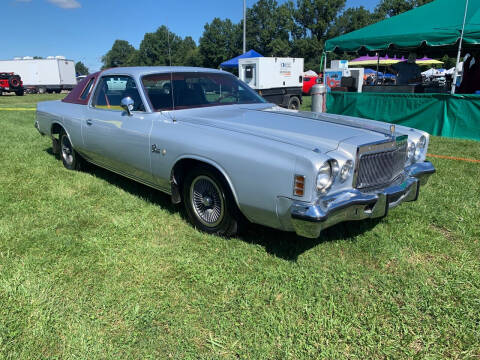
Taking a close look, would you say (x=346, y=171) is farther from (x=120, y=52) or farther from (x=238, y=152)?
(x=120, y=52)

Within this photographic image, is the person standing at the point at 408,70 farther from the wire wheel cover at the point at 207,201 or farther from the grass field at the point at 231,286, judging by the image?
the wire wheel cover at the point at 207,201

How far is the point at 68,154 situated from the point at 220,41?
68.1 m

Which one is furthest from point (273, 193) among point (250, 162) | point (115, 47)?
point (115, 47)

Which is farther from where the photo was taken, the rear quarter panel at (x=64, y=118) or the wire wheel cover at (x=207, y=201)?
the rear quarter panel at (x=64, y=118)

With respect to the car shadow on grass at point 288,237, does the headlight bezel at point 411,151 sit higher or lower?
higher

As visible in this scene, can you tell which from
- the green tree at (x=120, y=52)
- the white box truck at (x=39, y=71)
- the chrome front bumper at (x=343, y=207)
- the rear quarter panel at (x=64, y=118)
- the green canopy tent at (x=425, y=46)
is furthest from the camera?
the green tree at (x=120, y=52)

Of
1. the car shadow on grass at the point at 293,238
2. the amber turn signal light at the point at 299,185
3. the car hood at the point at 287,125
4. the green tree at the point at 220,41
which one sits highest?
the green tree at the point at 220,41

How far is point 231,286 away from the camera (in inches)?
105

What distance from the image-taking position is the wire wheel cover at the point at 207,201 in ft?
10.5

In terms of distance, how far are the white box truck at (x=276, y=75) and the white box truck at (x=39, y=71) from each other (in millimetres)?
25239

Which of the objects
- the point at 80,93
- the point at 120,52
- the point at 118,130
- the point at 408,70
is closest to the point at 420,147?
the point at 118,130

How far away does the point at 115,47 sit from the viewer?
3831 inches

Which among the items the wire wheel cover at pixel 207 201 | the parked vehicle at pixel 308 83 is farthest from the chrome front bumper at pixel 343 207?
the parked vehicle at pixel 308 83

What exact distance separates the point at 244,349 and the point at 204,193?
1544 mm
